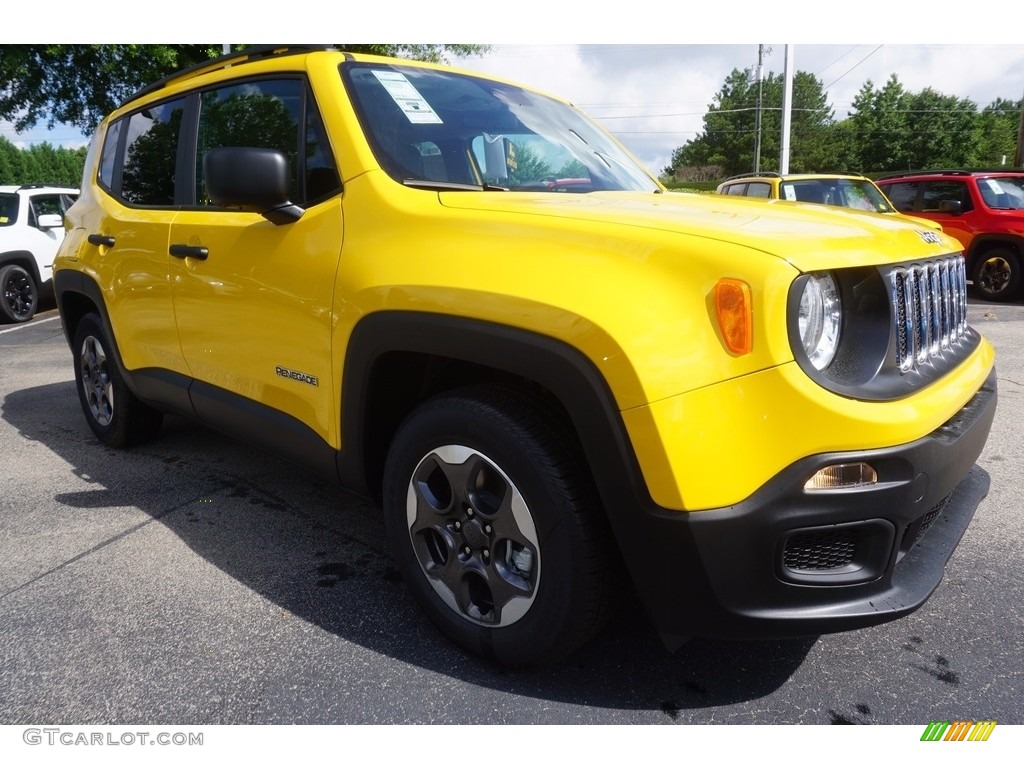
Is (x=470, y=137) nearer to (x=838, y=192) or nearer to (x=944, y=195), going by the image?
(x=838, y=192)

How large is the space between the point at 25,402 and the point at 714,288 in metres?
5.73

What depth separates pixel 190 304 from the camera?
3.15 metres

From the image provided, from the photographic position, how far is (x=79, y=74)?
55.5 feet

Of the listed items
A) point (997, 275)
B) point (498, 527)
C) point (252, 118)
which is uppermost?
point (252, 118)

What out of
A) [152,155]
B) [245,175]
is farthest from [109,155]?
[245,175]

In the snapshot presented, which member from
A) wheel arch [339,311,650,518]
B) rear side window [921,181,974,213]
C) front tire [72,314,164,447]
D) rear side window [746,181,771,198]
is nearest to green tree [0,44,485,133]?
rear side window [746,181,771,198]

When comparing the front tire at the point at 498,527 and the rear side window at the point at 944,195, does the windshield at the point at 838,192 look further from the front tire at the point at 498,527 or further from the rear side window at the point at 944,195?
the front tire at the point at 498,527

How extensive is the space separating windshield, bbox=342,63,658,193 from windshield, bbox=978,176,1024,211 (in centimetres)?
927

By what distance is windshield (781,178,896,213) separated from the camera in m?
9.80

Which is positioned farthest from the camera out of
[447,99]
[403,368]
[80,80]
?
[80,80]

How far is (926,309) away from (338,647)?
1.97 metres

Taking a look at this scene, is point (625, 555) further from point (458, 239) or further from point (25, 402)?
point (25, 402)

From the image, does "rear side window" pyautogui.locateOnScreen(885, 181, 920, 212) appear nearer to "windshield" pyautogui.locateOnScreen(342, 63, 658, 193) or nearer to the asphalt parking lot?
the asphalt parking lot

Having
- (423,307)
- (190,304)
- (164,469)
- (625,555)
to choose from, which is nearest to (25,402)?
(164,469)
